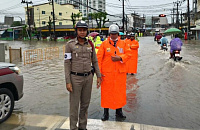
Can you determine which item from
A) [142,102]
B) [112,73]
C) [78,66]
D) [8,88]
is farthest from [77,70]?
[142,102]

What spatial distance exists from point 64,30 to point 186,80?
5655 cm

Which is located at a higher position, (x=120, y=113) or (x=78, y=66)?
(x=78, y=66)

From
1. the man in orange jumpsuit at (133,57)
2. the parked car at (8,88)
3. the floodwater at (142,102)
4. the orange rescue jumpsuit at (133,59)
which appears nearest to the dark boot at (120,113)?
the floodwater at (142,102)

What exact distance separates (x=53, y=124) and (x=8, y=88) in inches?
53.4

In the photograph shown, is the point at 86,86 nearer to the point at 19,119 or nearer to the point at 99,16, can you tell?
the point at 19,119

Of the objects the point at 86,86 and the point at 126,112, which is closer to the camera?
the point at 86,86

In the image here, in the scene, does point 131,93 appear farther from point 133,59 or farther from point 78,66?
point 78,66

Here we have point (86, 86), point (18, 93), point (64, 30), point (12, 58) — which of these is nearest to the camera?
point (86, 86)

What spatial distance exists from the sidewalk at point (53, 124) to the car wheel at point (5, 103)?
124 mm

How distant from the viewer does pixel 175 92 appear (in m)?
6.61

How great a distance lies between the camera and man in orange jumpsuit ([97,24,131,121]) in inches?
170

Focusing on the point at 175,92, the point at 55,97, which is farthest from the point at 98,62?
the point at 175,92

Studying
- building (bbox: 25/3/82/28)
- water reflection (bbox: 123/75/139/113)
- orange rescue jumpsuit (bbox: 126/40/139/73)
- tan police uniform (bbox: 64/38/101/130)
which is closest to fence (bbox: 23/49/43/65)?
orange rescue jumpsuit (bbox: 126/40/139/73)

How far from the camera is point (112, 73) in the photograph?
4.32 metres
